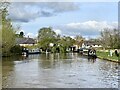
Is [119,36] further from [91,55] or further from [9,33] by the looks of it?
[9,33]

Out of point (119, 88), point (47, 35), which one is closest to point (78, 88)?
point (119, 88)

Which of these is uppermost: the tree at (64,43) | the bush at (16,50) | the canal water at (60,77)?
the tree at (64,43)

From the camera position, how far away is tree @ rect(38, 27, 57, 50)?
11577 cm

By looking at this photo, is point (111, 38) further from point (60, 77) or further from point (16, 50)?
point (60, 77)

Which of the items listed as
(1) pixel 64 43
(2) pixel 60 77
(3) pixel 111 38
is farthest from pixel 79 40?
(2) pixel 60 77

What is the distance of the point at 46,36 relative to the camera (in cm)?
12338

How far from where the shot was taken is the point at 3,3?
101 ft

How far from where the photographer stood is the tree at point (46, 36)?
380 feet

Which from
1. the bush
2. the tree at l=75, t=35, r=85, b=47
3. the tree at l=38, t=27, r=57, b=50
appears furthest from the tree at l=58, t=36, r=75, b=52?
the bush

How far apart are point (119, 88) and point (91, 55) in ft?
167

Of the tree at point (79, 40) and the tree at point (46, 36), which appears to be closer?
the tree at point (46, 36)

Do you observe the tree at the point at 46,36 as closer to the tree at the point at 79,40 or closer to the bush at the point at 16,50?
the tree at the point at 79,40

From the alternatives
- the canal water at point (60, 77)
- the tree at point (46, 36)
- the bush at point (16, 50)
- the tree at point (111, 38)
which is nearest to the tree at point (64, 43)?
the tree at point (46, 36)

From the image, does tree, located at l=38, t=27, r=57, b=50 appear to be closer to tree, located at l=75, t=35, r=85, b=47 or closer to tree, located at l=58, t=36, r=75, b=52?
tree, located at l=58, t=36, r=75, b=52
